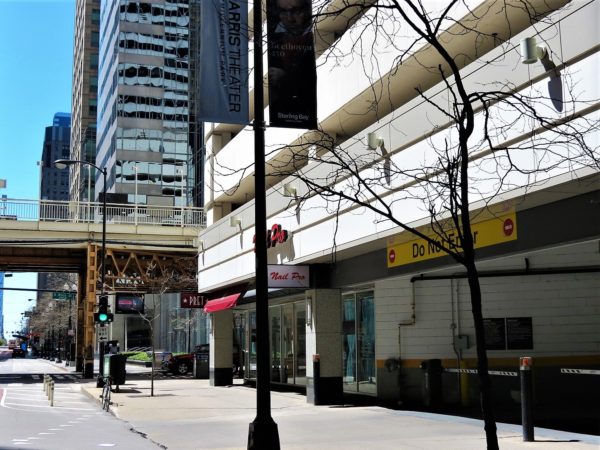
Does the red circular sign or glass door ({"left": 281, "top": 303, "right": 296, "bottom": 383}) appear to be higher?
the red circular sign

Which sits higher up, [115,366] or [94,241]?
[94,241]

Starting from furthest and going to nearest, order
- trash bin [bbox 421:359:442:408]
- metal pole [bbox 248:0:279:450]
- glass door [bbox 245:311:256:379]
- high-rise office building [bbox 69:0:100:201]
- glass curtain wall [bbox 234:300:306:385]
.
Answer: high-rise office building [bbox 69:0:100:201] → glass door [bbox 245:311:256:379] → glass curtain wall [bbox 234:300:306:385] → trash bin [bbox 421:359:442:408] → metal pole [bbox 248:0:279:450]

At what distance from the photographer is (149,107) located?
309ft

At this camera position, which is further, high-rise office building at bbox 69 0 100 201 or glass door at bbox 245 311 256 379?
high-rise office building at bbox 69 0 100 201

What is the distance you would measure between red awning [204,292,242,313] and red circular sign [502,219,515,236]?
13724mm

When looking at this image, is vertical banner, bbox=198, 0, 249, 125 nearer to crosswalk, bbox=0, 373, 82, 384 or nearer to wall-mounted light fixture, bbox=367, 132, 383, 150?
wall-mounted light fixture, bbox=367, 132, 383, 150

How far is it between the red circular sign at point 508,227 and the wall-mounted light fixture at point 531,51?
268 cm

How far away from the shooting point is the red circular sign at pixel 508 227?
11741mm

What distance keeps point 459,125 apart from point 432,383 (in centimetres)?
1265

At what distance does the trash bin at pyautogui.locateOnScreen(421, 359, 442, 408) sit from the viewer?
17750 mm

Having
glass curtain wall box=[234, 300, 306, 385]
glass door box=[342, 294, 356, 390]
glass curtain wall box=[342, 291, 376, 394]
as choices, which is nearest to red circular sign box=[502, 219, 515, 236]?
glass curtain wall box=[342, 291, 376, 394]

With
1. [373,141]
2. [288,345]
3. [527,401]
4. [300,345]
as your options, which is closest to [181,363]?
[288,345]

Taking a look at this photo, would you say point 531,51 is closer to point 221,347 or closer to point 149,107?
point 221,347

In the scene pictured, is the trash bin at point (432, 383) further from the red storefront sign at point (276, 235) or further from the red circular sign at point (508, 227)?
the red circular sign at point (508, 227)
